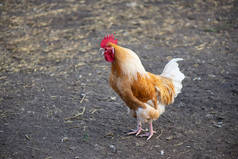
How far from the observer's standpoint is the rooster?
14.5ft

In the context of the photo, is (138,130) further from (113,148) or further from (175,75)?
(175,75)

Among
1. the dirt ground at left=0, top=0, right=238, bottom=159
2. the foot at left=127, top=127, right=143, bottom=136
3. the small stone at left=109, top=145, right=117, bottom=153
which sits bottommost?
the small stone at left=109, top=145, right=117, bottom=153

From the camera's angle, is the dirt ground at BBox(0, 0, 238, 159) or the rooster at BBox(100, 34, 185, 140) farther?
the dirt ground at BBox(0, 0, 238, 159)

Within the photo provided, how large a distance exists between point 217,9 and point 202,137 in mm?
5443

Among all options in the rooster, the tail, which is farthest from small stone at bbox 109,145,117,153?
the tail

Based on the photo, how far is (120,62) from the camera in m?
4.41

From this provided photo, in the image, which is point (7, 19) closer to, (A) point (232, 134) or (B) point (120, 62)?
(B) point (120, 62)

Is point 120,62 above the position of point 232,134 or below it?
above

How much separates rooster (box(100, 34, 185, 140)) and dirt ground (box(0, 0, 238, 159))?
1.74 ft

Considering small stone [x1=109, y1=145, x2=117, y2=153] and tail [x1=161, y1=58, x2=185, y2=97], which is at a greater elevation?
tail [x1=161, y1=58, x2=185, y2=97]

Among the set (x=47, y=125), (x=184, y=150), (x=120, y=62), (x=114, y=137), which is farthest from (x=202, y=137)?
(x=47, y=125)

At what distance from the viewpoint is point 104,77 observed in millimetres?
6543

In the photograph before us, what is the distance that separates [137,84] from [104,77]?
2.11 m

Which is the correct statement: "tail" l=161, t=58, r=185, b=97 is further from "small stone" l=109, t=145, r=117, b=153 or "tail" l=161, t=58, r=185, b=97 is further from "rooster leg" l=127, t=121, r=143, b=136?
"small stone" l=109, t=145, r=117, b=153
